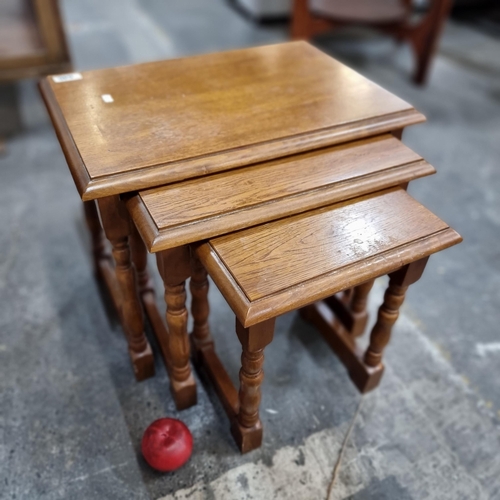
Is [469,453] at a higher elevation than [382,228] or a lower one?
lower

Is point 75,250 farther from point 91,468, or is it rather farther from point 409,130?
point 409,130

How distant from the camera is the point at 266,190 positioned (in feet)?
2.59

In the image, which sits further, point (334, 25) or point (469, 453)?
point (334, 25)

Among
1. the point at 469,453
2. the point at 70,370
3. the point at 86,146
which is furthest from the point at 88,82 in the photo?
the point at 469,453

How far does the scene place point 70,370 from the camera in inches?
45.2

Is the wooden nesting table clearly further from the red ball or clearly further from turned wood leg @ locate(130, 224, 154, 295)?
the red ball

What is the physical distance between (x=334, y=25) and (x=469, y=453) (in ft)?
7.34

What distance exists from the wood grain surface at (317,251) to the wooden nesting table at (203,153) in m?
0.02

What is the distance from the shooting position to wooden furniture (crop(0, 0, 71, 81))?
1.85m

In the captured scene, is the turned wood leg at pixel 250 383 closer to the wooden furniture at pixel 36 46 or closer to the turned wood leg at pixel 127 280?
the turned wood leg at pixel 127 280

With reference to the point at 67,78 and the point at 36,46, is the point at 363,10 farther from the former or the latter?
the point at 67,78

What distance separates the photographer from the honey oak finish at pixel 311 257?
26.5 inches

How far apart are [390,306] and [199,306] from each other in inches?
15.9

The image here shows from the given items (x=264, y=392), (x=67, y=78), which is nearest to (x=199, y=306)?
(x=264, y=392)
